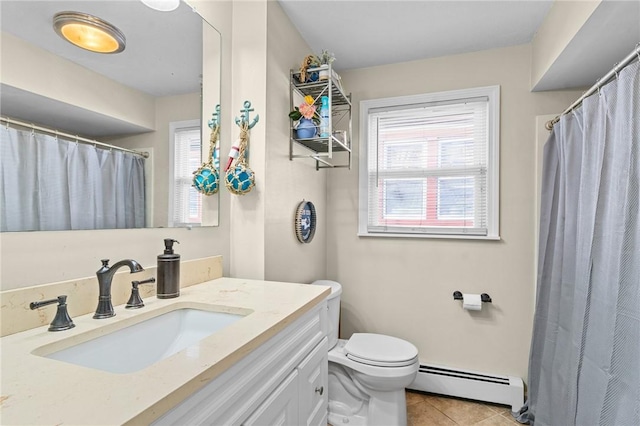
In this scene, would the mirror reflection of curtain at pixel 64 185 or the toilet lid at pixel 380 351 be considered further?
Answer: the toilet lid at pixel 380 351

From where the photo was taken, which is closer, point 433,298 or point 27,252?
point 27,252

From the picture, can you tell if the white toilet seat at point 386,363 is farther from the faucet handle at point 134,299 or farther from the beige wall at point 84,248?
the faucet handle at point 134,299

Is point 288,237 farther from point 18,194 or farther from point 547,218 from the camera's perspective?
point 547,218

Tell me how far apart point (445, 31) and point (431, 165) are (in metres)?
0.86

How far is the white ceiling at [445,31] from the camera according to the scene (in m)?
1.59

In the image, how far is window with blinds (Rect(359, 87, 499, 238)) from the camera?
7.31ft

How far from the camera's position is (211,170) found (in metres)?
1.53

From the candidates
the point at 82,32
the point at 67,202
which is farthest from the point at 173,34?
the point at 67,202

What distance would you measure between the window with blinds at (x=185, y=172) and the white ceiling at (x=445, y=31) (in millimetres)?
943

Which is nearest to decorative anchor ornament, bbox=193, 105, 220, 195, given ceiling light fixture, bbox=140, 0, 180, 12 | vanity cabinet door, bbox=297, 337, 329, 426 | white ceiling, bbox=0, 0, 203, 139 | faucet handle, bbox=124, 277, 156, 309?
white ceiling, bbox=0, 0, 203, 139

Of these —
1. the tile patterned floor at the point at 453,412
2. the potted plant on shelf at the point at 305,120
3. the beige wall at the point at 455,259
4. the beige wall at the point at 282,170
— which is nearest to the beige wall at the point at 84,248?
the beige wall at the point at 282,170

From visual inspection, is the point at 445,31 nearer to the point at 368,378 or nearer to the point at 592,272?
the point at 592,272

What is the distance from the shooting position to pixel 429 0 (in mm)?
1729

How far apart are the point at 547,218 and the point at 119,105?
7.38 feet
